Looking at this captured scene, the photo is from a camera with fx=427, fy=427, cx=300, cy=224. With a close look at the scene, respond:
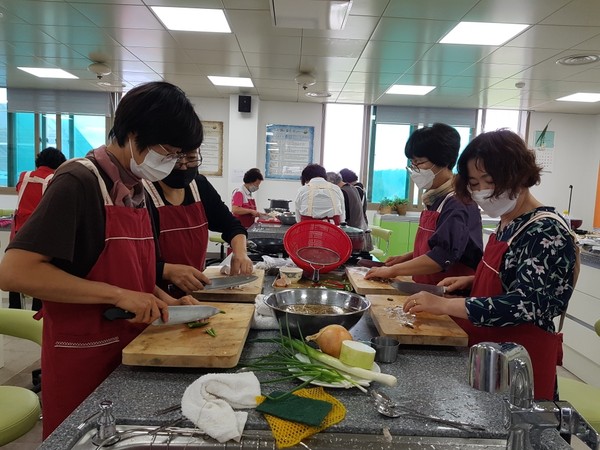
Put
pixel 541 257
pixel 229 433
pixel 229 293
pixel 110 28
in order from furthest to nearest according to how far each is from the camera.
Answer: pixel 110 28 → pixel 229 293 → pixel 541 257 → pixel 229 433

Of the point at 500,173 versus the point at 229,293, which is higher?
the point at 500,173

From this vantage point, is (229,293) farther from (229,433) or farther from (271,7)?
(271,7)

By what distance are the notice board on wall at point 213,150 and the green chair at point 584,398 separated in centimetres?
620

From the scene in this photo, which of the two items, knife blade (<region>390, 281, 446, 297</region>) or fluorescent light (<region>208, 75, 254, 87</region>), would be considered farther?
fluorescent light (<region>208, 75, 254, 87</region>)

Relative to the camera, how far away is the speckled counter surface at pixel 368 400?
84cm

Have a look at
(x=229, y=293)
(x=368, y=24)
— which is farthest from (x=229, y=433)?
(x=368, y=24)

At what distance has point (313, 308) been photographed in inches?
56.5

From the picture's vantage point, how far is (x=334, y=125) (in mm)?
7352

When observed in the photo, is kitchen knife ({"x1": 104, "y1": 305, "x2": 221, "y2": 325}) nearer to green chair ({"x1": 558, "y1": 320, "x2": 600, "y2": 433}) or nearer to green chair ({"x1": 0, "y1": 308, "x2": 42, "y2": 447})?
green chair ({"x1": 0, "y1": 308, "x2": 42, "y2": 447})

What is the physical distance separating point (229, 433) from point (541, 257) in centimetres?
95

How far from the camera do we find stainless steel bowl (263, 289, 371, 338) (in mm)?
1212

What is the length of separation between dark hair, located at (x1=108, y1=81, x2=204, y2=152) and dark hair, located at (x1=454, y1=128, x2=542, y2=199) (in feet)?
3.00

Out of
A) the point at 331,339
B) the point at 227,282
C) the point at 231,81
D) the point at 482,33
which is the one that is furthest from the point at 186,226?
the point at 231,81

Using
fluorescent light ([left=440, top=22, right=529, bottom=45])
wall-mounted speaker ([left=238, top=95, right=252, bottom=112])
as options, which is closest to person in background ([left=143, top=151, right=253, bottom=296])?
fluorescent light ([left=440, top=22, right=529, bottom=45])
